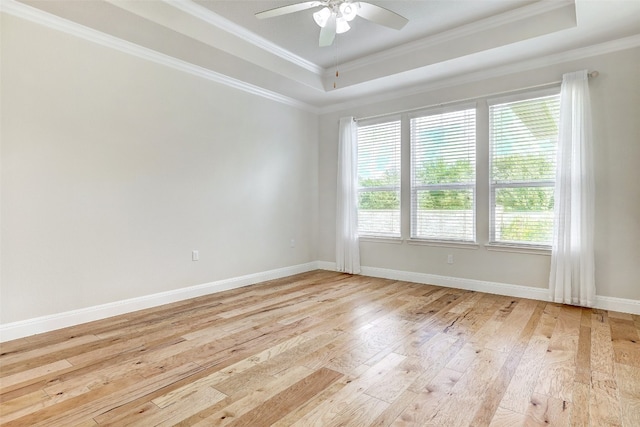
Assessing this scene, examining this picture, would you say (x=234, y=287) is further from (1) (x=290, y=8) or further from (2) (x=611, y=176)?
(2) (x=611, y=176)

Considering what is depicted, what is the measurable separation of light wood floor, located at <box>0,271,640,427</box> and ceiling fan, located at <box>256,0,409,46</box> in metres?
2.59

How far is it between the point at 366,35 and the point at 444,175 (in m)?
2.03

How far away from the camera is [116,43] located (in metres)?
3.33

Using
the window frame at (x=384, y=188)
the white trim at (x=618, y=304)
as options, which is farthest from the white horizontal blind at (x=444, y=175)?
the white trim at (x=618, y=304)

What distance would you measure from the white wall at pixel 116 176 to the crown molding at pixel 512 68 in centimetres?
165

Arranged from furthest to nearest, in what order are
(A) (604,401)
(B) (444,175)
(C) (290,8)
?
(B) (444,175)
(C) (290,8)
(A) (604,401)

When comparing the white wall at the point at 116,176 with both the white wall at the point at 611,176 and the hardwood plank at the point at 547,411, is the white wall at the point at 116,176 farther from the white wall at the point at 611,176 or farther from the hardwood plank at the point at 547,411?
the hardwood plank at the point at 547,411

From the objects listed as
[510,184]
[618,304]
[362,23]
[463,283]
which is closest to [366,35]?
[362,23]

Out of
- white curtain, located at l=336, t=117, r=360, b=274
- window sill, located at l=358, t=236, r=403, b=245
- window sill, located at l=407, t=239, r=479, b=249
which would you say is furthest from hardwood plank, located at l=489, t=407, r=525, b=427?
white curtain, located at l=336, t=117, r=360, b=274

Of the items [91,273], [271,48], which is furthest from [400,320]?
[271,48]

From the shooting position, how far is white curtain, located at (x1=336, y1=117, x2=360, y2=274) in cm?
537

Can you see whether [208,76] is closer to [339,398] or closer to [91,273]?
[91,273]

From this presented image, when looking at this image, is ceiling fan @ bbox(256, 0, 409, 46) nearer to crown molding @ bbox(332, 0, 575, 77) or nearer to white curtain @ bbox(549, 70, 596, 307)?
crown molding @ bbox(332, 0, 575, 77)

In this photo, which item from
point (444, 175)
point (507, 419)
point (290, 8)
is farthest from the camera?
point (444, 175)
